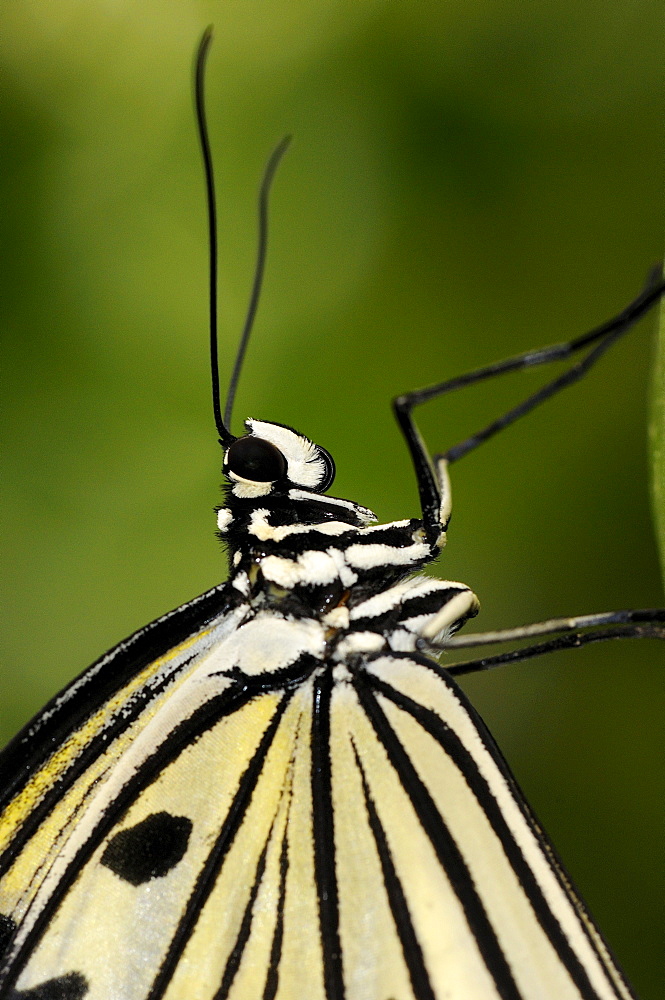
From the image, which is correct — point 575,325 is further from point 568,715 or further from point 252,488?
point 252,488

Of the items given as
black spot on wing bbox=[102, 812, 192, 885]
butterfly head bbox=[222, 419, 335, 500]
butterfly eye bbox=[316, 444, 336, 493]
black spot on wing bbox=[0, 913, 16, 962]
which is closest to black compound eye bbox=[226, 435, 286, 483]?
butterfly head bbox=[222, 419, 335, 500]

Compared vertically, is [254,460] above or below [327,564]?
above

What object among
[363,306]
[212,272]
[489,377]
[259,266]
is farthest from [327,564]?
[363,306]

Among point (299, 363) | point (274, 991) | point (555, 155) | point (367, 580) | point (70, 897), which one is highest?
point (555, 155)

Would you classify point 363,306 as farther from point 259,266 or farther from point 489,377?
point 489,377

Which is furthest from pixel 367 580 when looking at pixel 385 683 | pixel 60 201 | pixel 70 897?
pixel 60 201
